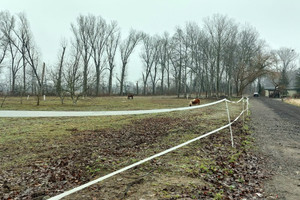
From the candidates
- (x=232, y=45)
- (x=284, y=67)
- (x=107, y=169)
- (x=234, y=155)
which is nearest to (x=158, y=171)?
(x=107, y=169)

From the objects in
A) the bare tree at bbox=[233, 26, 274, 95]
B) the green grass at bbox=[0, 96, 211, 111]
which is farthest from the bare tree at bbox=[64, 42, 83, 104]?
the bare tree at bbox=[233, 26, 274, 95]

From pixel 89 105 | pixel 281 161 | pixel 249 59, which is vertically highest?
pixel 249 59

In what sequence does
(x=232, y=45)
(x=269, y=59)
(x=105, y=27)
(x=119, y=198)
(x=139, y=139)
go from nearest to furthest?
(x=119, y=198), (x=139, y=139), (x=232, y=45), (x=269, y=59), (x=105, y=27)

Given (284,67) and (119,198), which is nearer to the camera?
(119,198)

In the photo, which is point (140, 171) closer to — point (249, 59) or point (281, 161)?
point (281, 161)

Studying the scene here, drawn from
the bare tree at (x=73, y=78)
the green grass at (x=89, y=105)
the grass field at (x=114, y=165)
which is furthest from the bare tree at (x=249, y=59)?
the grass field at (x=114, y=165)

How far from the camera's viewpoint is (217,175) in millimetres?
3910

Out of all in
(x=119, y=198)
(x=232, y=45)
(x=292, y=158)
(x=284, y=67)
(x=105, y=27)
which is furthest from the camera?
(x=284, y=67)

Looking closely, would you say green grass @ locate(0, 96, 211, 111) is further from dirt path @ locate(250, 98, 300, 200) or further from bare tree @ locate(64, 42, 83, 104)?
Result: dirt path @ locate(250, 98, 300, 200)

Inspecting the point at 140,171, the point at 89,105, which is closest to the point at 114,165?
the point at 140,171

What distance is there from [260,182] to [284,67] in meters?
79.6

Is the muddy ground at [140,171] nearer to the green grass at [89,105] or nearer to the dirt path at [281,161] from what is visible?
the dirt path at [281,161]

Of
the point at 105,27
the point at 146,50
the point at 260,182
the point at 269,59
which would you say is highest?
A: the point at 105,27

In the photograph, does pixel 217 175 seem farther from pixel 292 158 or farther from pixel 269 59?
pixel 269 59
